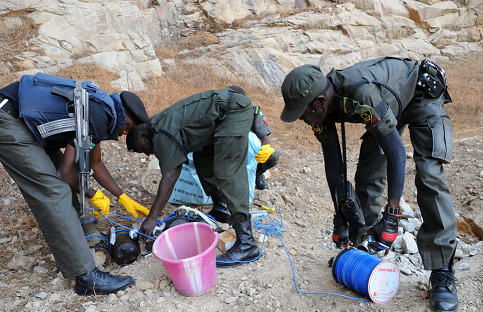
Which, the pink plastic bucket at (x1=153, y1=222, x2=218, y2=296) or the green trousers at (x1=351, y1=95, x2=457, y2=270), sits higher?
the green trousers at (x1=351, y1=95, x2=457, y2=270)

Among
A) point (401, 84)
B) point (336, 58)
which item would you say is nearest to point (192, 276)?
point (401, 84)

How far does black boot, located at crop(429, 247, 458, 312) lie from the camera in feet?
7.79

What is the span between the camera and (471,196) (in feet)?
14.8

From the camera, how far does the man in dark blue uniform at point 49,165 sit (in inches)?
102

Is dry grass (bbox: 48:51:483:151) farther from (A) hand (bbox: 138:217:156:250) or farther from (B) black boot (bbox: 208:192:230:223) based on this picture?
(A) hand (bbox: 138:217:156:250)

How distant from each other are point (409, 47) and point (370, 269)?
1307cm

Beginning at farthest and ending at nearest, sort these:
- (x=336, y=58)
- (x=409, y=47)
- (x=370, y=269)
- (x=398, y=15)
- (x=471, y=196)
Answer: (x=398, y=15) → (x=409, y=47) → (x=336, y=58) → (x=471, y=196) → (x=370, y=269)

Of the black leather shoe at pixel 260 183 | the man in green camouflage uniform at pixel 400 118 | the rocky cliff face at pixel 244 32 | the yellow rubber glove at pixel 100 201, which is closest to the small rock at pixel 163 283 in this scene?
the yellow rubber glove at pixel 100 201

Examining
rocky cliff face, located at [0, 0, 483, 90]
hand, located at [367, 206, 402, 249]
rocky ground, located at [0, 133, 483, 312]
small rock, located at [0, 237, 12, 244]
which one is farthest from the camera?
rocky cliff face, located at [0, 0, 483, 90]

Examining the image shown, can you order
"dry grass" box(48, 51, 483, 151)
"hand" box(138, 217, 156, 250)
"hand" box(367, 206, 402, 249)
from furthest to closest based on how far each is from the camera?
"dry grass" box(48, 51, 483, 151)
"hand" box(138, 217, 156, 250)
"hand" box(367, 206, 402, 249)

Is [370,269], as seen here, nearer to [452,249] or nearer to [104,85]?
[452,249]

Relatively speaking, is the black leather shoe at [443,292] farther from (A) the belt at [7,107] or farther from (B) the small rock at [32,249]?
(B) the small rock at [32,249]

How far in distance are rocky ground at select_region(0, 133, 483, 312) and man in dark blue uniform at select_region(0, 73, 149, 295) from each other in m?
0.27

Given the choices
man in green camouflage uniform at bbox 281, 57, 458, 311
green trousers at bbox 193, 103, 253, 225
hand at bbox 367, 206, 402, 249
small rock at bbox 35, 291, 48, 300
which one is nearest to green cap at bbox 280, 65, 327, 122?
man in green camouflage uniform at bbox 281, 57, 458, 311
